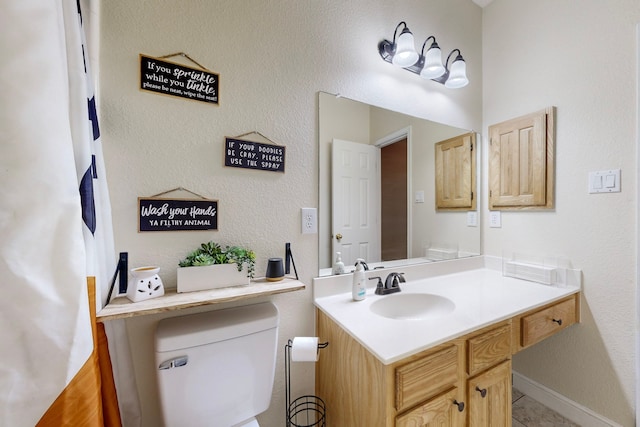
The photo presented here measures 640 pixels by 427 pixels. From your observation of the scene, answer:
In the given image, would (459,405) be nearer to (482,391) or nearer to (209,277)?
(482,391)

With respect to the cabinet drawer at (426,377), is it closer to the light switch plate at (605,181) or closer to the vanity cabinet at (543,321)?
the vanity cabinet at (543,321)

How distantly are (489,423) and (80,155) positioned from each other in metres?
1.77

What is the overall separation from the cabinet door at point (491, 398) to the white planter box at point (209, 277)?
100 cm

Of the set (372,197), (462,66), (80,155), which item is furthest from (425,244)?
(80,155)

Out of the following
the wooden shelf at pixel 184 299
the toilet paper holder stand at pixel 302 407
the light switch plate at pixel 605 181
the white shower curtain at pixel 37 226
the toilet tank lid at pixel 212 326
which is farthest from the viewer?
the light switch plate at pixel 605 181

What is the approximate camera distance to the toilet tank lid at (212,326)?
33.8 inches

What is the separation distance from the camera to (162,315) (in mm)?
973

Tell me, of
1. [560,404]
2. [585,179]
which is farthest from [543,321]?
[585,179]

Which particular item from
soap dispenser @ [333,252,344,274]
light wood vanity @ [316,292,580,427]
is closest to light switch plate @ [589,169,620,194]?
light wood vanity @ [316,292,580,427]

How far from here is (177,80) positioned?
0.99m

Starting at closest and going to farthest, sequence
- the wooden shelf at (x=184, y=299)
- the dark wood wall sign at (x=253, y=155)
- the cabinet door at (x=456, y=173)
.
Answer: the wooden shelf at (x=184, y=299), the dark wood wall sign at (x=253, y=155), the cabinet door at (x=456, y=173)

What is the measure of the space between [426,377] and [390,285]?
51 cm

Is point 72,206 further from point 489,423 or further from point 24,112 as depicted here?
point 489,423

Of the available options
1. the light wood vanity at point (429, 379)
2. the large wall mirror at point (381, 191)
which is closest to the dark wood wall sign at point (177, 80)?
the large wall mirror at point (381, 191)
